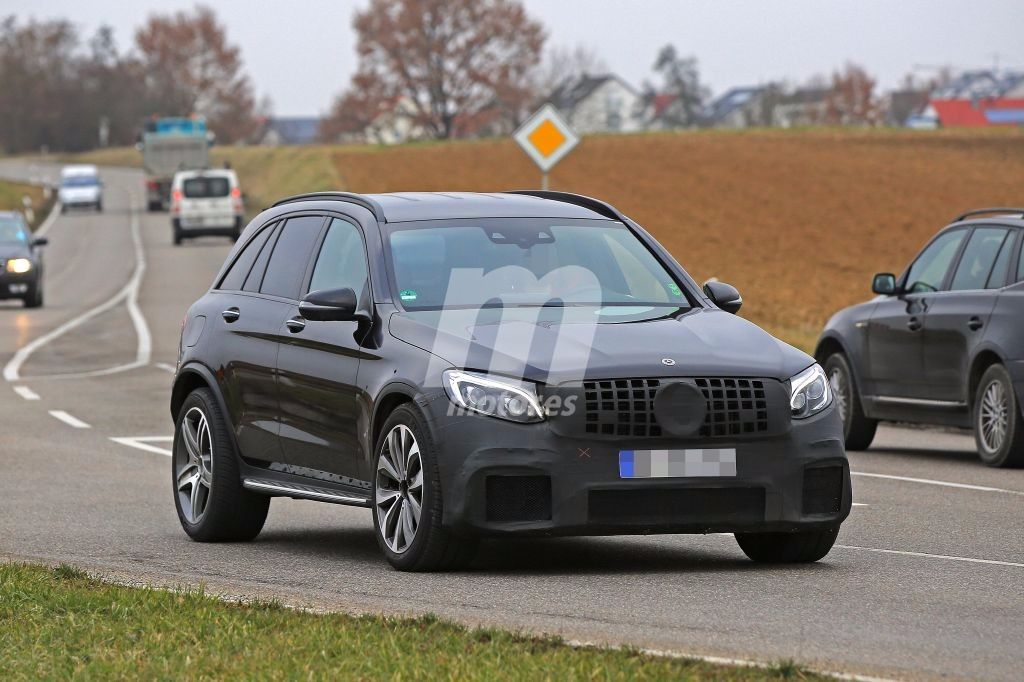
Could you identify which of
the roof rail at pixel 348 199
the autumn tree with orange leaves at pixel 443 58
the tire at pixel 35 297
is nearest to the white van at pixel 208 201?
the tire at pixel 35 297

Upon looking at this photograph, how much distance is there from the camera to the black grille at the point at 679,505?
7594mm

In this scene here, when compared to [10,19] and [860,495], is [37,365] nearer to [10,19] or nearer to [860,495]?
[860,495]

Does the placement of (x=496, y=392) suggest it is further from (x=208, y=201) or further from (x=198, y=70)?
(x=198, y=70)

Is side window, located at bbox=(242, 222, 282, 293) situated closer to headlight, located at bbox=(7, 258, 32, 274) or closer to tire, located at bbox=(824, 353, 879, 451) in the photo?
tire, located at bbox=(824, 353, 879, 451)

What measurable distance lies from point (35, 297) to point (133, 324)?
5.18m

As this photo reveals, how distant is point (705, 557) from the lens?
28.3ft

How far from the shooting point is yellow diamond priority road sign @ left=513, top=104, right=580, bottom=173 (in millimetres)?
23594

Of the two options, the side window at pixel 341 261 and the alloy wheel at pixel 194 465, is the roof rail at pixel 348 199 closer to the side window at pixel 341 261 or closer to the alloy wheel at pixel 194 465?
the side window at pixel 341 261

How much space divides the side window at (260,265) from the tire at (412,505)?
6.57 feet

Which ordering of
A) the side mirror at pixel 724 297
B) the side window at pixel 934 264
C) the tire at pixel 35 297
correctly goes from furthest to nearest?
1. the tire at pixel 35 297
2. the side window at pixel 934 264
3. the side mirror at pixel 724 297

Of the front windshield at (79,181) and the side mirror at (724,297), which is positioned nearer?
the side mirror at (724,297)

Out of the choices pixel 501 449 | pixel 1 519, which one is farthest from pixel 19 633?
pixel 1 519

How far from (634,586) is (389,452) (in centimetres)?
125

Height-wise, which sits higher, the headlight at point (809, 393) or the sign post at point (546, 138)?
the sign post at point (546, 138)
